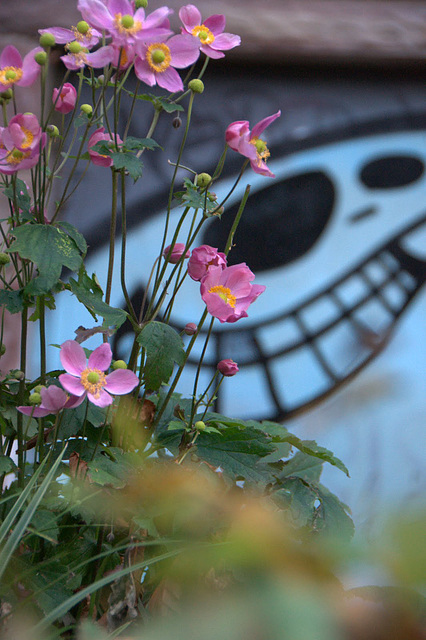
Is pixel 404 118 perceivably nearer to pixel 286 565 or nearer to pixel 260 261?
pixel 260 261

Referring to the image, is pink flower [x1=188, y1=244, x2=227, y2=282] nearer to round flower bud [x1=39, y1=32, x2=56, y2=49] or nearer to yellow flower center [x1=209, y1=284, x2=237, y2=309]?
yellow flower center [x1=209, y1=284, x2=237, y2=309]

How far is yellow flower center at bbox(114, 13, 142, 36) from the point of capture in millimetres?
503

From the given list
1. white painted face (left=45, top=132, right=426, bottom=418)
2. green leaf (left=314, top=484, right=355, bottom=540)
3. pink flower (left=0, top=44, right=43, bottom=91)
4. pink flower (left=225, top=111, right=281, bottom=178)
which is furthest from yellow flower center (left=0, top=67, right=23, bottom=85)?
white painted face (left=45, top=132, right=426, bottom=418)

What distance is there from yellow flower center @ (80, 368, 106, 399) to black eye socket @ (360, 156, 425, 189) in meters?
1.58

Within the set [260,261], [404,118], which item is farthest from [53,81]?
[404,118]

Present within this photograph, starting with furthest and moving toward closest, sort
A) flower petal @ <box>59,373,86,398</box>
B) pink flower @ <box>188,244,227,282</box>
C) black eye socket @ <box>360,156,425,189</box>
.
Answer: black eye socket @ <box>360,156,425,189</box>
pink flower @ <box>188,244,227,282</box>
flower petal @ <box>59,373,86,398</box>

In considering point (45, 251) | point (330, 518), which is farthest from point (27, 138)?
point (330, 518)

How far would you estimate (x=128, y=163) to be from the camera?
537mm

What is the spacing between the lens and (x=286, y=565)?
131 millimetres

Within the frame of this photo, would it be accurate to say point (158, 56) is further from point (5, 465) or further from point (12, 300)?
point (5, 465)

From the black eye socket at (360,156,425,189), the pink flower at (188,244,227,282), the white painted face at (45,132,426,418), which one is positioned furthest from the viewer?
the black eye socket at (360,156,425,189)

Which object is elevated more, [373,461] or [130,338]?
[130,338]

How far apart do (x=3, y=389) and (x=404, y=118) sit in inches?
66.9

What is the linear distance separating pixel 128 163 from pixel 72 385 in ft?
0.72
